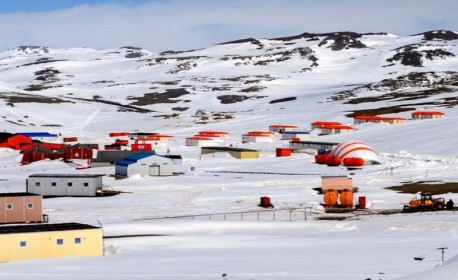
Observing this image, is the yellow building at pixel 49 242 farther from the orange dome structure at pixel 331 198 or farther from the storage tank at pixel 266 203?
the orange dome structure at pixel 331 198

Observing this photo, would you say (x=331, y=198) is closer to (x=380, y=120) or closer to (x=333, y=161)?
(x=333, y=161)

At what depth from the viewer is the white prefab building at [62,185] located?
195ft

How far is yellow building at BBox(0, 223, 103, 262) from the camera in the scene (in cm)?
3222

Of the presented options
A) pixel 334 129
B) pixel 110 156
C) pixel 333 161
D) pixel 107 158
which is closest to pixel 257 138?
pixel 334 129

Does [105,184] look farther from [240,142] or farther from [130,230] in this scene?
[240,142]

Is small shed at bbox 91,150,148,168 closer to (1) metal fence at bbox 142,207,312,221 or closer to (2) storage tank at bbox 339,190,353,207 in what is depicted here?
(1) metal fence at bbox 142,207,312,221

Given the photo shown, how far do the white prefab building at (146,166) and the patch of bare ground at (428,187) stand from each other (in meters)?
25.7

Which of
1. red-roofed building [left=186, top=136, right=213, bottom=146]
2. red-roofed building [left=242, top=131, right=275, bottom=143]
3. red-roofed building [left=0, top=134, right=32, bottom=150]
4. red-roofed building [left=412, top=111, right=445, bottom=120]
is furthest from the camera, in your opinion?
red-roofed building [left=412, top=111, right=445, bottom=120]

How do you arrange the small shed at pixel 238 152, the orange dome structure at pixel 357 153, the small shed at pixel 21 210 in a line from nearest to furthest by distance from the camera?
the small shed at pixel 21 210, the orange dome structure at pixel 357 153, the small shed at pixel 238 152

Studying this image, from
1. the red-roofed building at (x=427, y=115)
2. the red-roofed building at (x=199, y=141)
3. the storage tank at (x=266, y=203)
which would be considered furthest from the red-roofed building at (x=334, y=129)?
the storage tank at (x=266, y=203)

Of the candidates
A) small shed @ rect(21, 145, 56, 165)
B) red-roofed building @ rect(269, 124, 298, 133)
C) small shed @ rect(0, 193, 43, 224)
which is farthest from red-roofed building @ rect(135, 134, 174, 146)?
small shed @ rect(0, 193, 43, 224)

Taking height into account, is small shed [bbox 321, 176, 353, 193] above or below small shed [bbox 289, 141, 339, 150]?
below

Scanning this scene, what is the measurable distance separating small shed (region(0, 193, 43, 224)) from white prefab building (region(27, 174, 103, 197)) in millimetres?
12790

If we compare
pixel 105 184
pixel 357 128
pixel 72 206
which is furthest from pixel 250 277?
pixel 357 128
